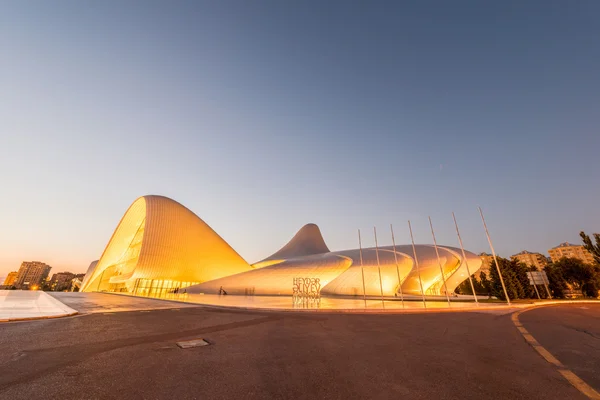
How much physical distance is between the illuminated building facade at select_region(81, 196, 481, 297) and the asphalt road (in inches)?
862

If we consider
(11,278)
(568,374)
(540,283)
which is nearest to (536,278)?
(540,283)

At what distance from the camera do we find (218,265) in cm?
4791

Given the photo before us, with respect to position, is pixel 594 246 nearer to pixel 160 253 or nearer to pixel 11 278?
pixel 160 253

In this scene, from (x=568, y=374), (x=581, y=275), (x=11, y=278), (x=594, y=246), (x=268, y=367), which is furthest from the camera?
(x=11, y=278)

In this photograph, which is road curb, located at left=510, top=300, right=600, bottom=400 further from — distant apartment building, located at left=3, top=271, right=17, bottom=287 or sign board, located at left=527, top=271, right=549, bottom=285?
distant apartment building, located at left=3, top=271, right=17, bottom=287

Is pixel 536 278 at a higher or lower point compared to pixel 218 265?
lower

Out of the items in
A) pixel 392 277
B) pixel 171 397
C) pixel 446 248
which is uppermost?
pixel 446 248

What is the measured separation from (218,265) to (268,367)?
4736cm

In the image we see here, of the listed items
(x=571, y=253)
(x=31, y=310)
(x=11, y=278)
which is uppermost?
(x=571, y=253)

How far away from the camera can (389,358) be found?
15.7 feet

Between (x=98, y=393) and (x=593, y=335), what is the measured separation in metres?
12.4

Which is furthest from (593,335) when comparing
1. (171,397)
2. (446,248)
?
(446,248)

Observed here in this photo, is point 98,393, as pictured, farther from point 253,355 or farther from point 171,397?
point 253,355

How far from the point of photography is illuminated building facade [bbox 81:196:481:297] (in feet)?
116
